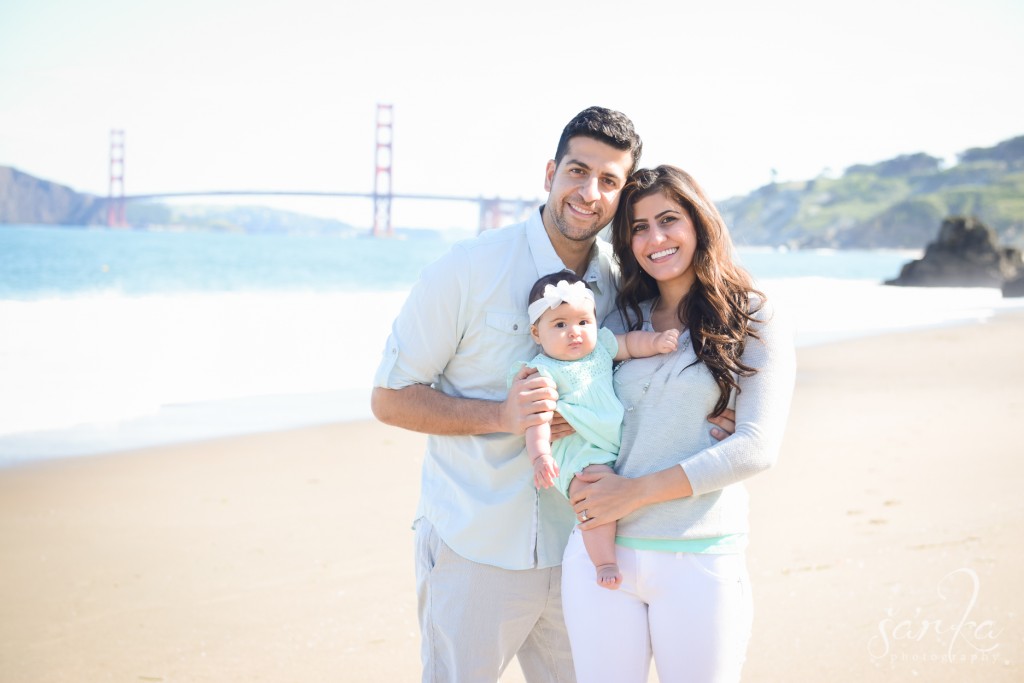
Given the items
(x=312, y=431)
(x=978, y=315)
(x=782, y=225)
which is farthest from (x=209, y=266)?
(x=782, y=225)

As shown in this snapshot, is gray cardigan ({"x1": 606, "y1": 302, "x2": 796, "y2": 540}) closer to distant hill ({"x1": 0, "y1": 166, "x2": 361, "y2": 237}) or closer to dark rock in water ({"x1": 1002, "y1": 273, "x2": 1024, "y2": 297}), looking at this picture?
dark rock in water ({"x1": 1002, "y1": 273, "x2": 1024, "y2": 297})

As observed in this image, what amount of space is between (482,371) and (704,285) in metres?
0.52

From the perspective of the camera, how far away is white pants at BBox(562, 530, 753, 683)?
1.62 metres

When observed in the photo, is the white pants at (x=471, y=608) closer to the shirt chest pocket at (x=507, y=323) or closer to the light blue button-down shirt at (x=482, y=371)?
the light blue button-down shirt at (x=482, y=371)

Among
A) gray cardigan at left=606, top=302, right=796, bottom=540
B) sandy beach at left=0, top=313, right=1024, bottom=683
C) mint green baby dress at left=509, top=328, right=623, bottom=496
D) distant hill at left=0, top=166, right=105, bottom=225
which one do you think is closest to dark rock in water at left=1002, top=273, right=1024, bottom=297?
sandy beach at left=0, top=313, right=1024, bottom=683

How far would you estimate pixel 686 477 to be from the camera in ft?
5.38

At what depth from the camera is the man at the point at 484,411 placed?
1897mm

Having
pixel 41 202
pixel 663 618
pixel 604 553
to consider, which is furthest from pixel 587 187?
pixel 41 202

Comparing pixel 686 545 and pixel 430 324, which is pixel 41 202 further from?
pixel 686 545

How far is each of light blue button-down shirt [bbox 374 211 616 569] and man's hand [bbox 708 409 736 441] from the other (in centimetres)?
41

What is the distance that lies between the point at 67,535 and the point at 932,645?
3332 mm

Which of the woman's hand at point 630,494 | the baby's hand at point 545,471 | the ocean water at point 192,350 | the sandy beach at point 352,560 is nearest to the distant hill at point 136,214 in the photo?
the ocean water at point 192,350

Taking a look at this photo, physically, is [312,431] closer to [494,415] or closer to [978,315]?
[494,415]
